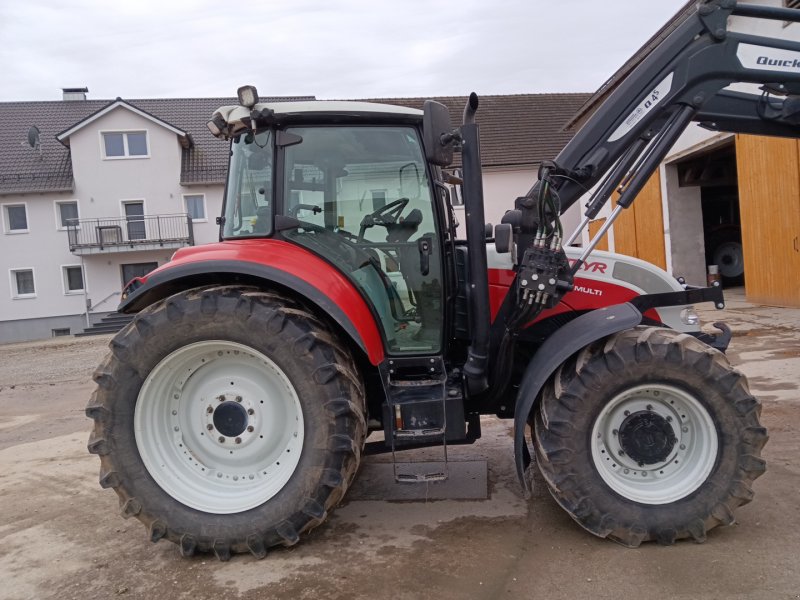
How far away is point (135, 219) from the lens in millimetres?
25375

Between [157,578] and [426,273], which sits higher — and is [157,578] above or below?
below

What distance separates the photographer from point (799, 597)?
8.36 ft

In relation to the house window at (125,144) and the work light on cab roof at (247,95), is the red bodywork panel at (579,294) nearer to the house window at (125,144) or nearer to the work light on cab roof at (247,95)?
the work light on cab roof at (247,95)

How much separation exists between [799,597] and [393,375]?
2.06 metres

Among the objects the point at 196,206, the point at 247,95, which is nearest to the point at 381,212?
the point at 247,95

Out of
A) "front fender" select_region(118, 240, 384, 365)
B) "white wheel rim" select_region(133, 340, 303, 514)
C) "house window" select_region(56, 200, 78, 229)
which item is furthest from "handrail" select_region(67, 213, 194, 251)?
"white wheel rim" select_region(133, 340, 303, 514)

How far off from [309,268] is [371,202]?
0.55m

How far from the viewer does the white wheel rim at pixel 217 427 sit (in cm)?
324

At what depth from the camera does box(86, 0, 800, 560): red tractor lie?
3.09 metres

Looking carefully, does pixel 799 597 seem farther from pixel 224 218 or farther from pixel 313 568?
pixel 224 218

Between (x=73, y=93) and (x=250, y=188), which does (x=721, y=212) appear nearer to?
(x=250, y=188)

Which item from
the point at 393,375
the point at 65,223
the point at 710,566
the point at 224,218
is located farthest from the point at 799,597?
the point at 65,223

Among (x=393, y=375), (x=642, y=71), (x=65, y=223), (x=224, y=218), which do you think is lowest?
(x=393, y=375)

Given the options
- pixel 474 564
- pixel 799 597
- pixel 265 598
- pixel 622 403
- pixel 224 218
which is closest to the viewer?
pixel 799 597
